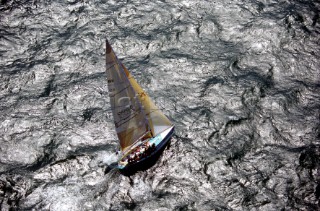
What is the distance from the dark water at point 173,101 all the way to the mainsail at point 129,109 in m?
2.37

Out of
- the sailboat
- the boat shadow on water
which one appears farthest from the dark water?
the sailboat

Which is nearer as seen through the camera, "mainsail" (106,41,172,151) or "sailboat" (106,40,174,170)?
"mainsail" (106,41,172,151)

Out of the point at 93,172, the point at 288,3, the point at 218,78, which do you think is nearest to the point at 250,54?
the point at 218,78

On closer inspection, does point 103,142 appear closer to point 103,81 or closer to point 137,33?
point 103,81

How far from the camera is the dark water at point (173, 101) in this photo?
26719mm

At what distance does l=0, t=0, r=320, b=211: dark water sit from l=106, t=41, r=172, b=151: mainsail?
7.79 ft

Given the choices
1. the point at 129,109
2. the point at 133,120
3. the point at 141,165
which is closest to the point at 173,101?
the point at 133,120

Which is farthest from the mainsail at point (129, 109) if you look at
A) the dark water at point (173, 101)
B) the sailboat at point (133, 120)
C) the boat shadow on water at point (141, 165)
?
the dark water at point (173, 101)

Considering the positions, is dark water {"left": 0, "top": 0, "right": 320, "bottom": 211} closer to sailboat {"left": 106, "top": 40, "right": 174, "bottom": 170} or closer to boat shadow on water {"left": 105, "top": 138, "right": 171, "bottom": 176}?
boat shadow on water {"left": 105, "top": 138, "right": 171, "bottom": 176}

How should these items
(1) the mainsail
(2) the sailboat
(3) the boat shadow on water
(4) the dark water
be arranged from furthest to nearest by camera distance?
1. (3) the boat shadow on water
2. (4) the dark water
3. (2) the sailboat
4. (1) the mainsail

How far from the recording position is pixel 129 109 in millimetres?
27172

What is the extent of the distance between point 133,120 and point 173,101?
248 inches

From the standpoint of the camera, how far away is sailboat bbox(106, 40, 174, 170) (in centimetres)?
2578

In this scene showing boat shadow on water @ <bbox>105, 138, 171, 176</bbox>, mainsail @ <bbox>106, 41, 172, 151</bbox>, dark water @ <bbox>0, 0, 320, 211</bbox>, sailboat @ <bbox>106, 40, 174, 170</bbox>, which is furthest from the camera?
boat shadow on water @ <bbox>105, 138, 171, 176</bbox>
